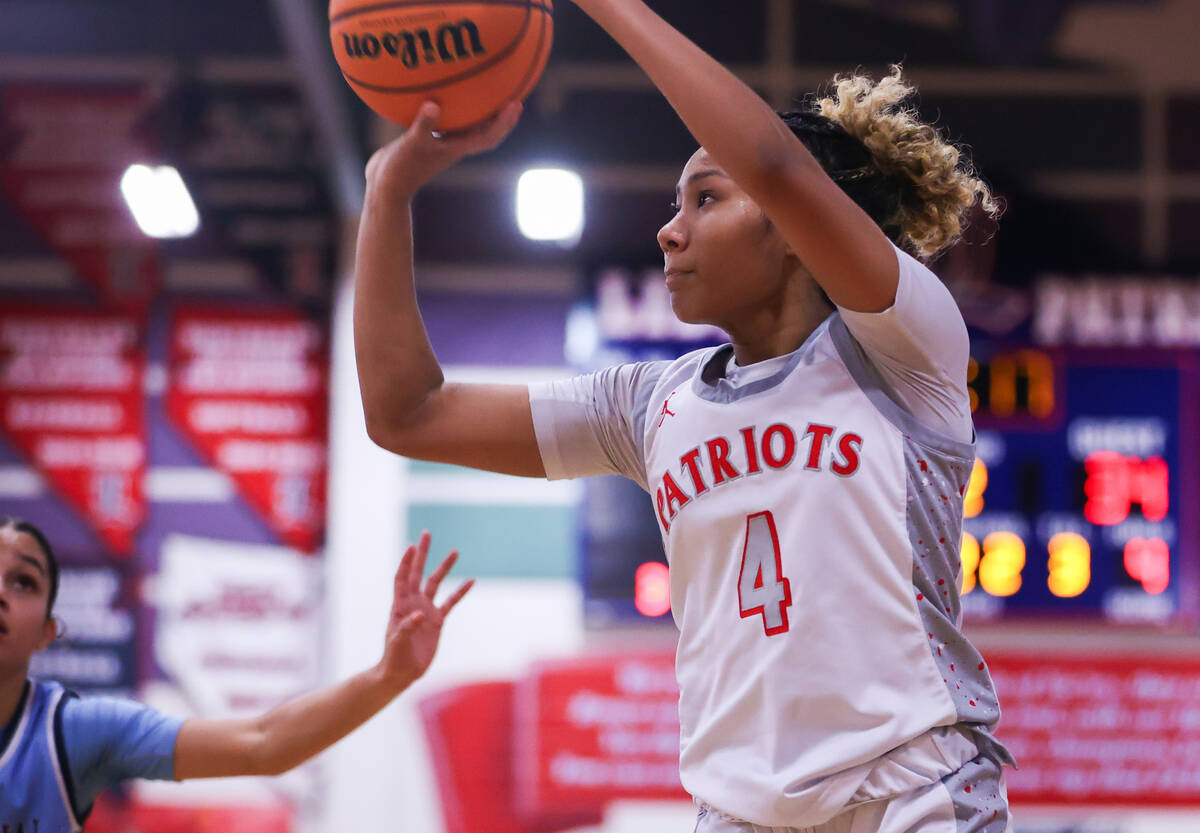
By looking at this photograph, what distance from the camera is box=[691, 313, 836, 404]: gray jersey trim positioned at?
163 cm

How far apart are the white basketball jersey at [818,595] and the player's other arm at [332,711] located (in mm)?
589

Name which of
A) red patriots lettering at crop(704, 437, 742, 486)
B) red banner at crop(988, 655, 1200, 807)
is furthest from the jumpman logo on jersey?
red banner at crop(988, 655, 1200, 807)

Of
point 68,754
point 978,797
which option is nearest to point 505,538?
point 68,754

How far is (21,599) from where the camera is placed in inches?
85.3

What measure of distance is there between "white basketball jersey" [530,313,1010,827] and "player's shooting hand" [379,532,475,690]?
22.7 inches

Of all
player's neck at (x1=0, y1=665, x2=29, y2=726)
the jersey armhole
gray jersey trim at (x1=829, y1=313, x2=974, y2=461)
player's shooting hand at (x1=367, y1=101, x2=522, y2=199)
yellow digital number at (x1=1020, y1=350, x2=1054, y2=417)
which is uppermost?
yellow digital number at (x1=1020, y1=350, x2=1054, y2=417)

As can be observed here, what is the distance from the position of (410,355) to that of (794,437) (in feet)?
1.86

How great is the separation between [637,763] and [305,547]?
1629 millimetres

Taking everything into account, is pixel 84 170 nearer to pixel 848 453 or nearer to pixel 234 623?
pixel 234 623

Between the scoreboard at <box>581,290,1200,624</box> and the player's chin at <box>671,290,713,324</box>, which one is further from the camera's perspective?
the scoreboard at <box>581,290,1200,624</box>

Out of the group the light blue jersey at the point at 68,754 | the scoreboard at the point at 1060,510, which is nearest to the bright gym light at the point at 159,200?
the scoreboard at the point at 1060,510

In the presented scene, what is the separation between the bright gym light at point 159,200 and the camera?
15.7 feet

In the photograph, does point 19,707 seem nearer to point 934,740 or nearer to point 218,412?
point 934,740

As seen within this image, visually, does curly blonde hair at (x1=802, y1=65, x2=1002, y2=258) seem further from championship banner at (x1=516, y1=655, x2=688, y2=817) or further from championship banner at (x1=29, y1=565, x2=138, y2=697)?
championship banner at (x1=29, y1=565, x2=138, y2=697)
